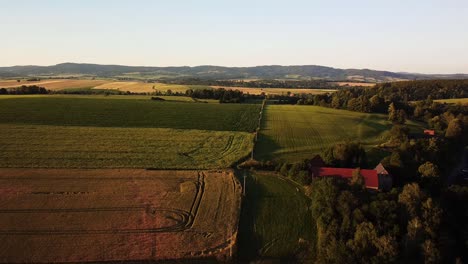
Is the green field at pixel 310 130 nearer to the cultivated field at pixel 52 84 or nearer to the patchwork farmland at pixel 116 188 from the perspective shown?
the patchwork farmland at pixel 116 188

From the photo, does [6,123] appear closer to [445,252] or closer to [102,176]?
[102,176]

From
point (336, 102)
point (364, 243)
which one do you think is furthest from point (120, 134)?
point (336, 102)

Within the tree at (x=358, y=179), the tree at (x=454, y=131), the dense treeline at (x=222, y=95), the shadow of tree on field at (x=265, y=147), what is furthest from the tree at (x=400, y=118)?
the tree at (x=358, y=179)

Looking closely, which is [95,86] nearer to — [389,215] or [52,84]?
[52,84]

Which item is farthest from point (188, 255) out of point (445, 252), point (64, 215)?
point (445, 252)

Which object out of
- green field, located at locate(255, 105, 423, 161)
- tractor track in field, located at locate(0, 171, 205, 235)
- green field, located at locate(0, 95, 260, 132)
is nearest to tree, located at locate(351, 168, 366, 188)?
green field, located at locate(255, 105, 423, 161)
